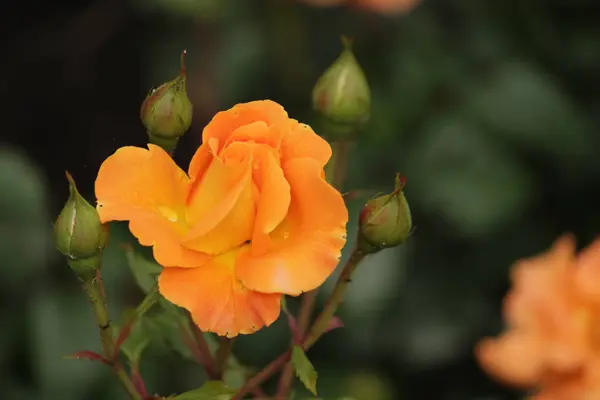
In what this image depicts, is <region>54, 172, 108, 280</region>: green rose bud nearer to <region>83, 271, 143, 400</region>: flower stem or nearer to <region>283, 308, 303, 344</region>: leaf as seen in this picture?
<region>83, 271, 143, 400</region>: flower stem

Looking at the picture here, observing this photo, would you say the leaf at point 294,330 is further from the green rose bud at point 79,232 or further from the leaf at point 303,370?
the green rose bud at point 79,232

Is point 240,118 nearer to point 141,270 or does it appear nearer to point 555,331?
point 141,270

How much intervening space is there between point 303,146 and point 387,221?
8 cm

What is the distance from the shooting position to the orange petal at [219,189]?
→ 0.61m

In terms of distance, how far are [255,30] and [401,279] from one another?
2.16 ft

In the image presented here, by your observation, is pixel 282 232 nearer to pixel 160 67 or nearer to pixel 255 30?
pixel 255 30

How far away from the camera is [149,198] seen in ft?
2.14

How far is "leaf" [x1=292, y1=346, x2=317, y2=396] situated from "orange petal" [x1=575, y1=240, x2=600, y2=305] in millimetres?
492

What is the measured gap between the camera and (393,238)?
67 centimetres

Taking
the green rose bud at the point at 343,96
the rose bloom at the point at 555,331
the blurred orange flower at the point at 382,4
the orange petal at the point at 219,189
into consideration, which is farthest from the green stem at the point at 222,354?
the blurred orange flower at the point at 382,4

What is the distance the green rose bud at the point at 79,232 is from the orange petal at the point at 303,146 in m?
0.13

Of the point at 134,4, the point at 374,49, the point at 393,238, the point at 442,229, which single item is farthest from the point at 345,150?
the point at 134,4

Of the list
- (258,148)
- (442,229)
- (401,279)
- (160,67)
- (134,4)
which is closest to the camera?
(258,148)

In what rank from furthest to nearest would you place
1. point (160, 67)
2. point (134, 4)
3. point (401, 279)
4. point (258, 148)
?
1. point (134, 4)
2. point (160, 67)
3. point (401, 279)
4. point (258, 148)
